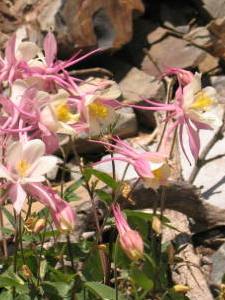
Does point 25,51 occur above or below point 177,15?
above

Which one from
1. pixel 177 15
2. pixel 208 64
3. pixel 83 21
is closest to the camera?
pixel 83 21

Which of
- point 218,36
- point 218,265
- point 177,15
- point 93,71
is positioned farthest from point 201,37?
point 218,265

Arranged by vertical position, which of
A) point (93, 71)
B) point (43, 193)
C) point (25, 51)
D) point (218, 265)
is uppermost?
point (25, 51)

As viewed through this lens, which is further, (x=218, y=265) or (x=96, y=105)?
(x=218, y=265)

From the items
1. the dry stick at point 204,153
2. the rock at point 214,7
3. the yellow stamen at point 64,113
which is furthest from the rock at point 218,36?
the yellow stamen at point 64,113

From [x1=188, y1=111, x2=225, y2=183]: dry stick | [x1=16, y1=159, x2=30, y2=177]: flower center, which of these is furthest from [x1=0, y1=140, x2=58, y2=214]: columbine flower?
[x1=188, y1=111, x2=225, y2=183]: dry stick

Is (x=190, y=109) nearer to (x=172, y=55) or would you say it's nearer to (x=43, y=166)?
(x=43, y=166)

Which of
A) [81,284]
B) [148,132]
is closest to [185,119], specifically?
[81,284]

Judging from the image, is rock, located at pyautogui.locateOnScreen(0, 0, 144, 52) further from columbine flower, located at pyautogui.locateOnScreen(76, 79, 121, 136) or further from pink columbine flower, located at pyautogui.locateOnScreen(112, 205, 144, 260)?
pink columbine flower, located at pyautogui.locateOnScreen(112, 205, 144, 260)
